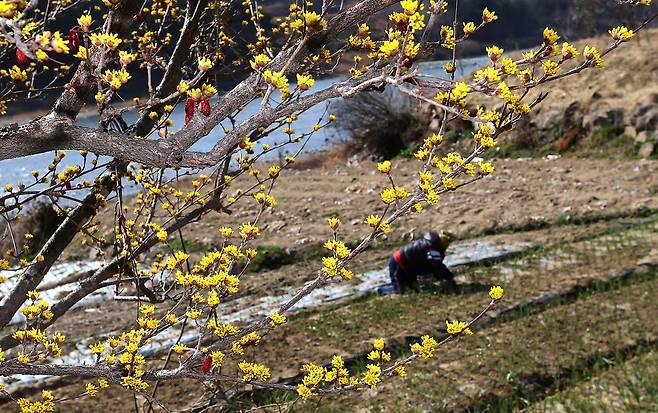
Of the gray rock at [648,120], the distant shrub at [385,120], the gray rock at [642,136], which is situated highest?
the distant shrub at [385,120]

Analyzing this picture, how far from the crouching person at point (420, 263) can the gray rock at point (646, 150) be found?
8077 millimetres

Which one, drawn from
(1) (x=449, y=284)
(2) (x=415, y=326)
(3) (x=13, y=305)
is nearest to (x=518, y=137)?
(1) (x=449, y=284)

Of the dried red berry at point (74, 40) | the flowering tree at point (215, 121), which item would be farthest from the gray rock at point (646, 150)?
the dried red berry at point (74, 40)

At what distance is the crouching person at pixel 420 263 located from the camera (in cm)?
772

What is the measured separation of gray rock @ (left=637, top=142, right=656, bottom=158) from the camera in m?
14.0

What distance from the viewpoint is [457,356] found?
6031 millimetres

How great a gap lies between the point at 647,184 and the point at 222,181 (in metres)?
10.0

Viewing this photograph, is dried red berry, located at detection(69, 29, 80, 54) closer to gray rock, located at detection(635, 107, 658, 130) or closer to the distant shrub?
gray rock, located at detection(635, 107, 658, 130)

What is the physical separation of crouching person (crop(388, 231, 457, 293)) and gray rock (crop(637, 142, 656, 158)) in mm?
8077

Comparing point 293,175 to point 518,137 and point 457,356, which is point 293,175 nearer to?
point 518,137

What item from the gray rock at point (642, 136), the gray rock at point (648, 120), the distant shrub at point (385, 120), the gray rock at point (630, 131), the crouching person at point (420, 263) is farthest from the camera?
the distant shrub at point (385, 120)

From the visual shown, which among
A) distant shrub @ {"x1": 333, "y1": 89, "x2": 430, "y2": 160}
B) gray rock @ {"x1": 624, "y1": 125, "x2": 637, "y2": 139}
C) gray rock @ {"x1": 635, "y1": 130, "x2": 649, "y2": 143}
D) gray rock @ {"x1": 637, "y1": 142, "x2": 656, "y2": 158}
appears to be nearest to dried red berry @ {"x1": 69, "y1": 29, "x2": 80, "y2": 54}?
gray rock @ {"x1": 637, "y1": 142, "x2": 656, "y2": 158}

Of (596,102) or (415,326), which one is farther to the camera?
(596,102)

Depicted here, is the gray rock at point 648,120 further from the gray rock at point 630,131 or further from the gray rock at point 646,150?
the gray rock at point 646,150
